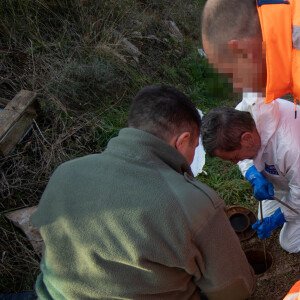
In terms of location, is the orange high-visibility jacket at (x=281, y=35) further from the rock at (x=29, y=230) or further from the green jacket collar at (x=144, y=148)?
the rock at (x=29, y=230)

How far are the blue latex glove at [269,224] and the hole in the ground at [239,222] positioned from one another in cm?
21

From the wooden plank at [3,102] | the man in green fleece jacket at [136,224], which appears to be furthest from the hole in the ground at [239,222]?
the wooden plank at [3,102]

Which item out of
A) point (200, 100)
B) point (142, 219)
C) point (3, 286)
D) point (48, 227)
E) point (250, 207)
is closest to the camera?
point (142, 219)

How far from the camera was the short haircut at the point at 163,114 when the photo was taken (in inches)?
54.4

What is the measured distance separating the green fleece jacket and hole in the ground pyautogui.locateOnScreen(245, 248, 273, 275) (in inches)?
62.5

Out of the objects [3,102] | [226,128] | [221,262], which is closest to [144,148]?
[221,262]

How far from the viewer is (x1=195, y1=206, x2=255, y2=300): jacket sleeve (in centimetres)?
123

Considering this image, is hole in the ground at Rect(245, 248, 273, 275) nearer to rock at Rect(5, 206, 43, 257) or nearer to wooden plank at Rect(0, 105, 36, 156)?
rock at Rect(5, 206, 43, 257)

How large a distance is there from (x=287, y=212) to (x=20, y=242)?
93.0 inches

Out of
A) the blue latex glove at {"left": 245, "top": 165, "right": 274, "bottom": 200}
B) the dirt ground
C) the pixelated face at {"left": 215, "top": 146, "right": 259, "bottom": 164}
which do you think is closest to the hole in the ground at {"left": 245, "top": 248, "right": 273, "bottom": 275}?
the dirt ground

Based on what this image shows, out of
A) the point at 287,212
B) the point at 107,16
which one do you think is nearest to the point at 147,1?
the point at 107,16

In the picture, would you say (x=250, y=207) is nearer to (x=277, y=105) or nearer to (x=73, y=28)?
(x=277, y=105)

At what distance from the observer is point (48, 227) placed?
50.0 inches

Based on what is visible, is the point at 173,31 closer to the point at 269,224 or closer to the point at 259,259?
the point at 269,224
